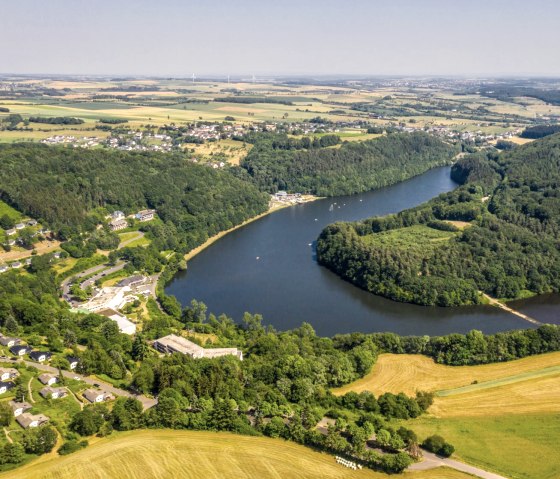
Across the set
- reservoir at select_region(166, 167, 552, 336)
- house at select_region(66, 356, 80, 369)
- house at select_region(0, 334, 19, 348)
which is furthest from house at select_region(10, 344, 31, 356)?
reservoir at select_region(166, 167, 552, 336)

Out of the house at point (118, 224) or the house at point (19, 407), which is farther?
the house at point (118, 224)

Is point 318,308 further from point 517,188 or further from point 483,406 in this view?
point 517,188

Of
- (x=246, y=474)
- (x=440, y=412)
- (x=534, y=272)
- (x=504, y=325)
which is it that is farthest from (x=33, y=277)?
(x=534, y=272)

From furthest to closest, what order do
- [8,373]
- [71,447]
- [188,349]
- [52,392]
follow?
[188,349] → [8,373] → [52,392] → [71,447]

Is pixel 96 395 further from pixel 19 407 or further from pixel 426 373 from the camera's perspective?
pixel 426 373

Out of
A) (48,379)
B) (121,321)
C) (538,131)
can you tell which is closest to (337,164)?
(538,131)

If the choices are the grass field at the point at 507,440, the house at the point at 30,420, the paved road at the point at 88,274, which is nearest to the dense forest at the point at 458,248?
the grass field at the point at 507,440

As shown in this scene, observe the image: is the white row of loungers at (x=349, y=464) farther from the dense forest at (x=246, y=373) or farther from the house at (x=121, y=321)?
the house at (x=121, y=321)
